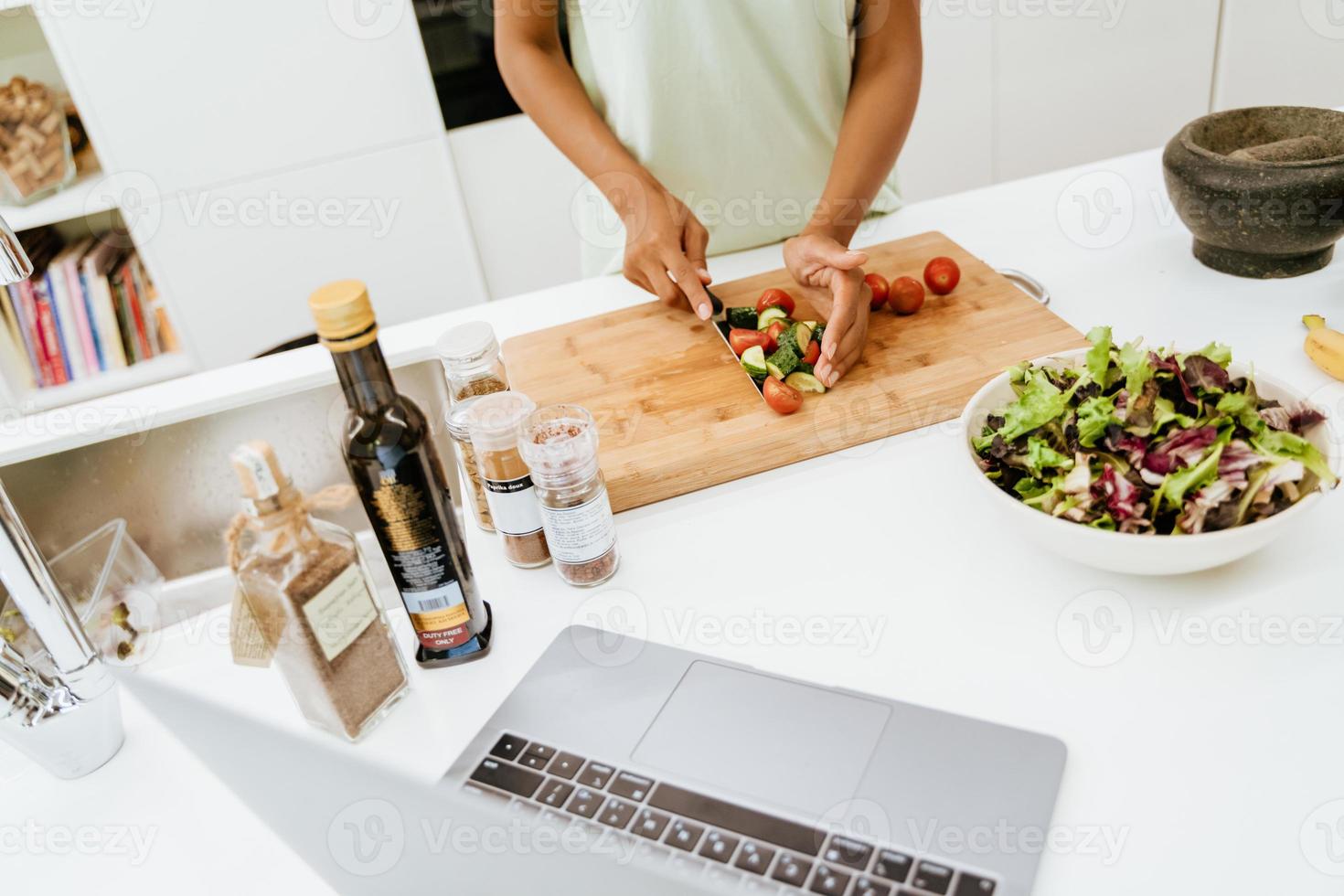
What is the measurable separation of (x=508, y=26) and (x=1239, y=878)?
1353 millimetres

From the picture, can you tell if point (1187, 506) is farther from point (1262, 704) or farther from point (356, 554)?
point (356, 554)

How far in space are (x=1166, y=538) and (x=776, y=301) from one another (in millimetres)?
612

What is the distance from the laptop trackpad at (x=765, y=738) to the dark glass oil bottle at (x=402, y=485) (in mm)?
208

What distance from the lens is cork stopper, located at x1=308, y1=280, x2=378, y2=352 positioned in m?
0.65

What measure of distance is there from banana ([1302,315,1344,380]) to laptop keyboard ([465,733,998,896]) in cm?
74

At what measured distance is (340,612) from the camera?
2.43 ft
